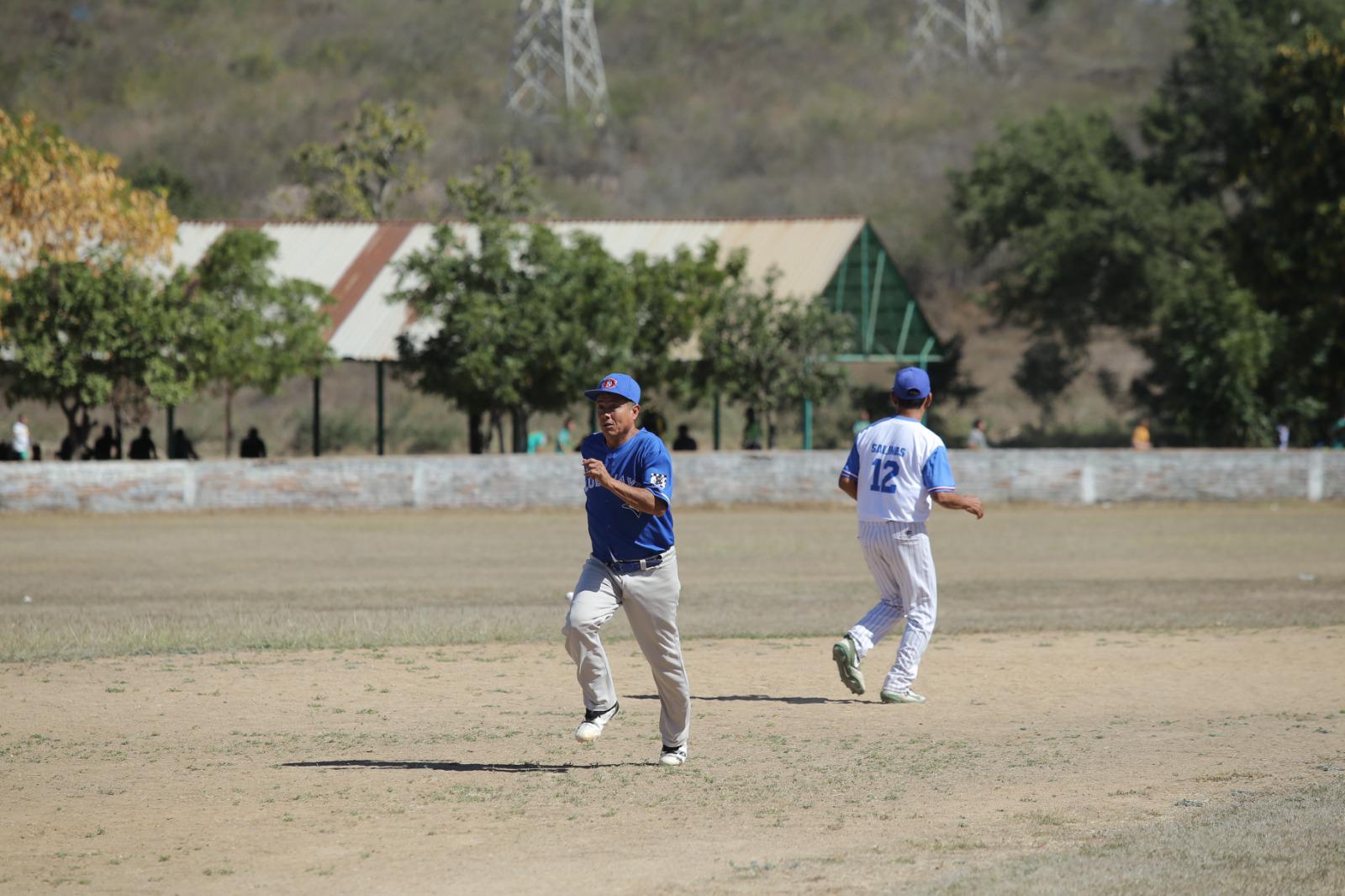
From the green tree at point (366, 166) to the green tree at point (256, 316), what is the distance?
24.0 metres

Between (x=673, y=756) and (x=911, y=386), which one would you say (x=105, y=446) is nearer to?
(x=911, y=386)

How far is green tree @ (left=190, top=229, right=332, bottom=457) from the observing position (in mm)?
33938

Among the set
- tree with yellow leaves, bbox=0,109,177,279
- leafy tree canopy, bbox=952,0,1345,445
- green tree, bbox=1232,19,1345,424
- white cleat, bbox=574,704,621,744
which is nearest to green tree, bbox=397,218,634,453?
tree with yellow leaves, bbox=0,109,177,279

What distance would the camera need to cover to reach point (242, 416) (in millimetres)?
63844

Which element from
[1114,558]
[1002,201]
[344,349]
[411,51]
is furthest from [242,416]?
[411,51]

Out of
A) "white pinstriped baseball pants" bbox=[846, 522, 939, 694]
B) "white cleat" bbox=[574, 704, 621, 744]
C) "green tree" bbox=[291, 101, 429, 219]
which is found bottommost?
"white cleat" bbox=[574, 704, 621, 744]

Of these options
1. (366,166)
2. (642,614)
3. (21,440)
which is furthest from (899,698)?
(366,166)

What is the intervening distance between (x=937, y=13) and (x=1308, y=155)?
302ft

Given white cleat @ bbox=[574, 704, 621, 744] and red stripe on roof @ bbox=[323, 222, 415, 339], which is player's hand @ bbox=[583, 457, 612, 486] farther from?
red stripe on roof @ bbox=[323, 222, 415, 339]

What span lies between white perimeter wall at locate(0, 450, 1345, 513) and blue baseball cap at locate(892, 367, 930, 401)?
20352mm

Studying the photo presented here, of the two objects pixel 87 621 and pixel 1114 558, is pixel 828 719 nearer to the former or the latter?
pixel 87 621

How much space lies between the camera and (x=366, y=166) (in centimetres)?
6031

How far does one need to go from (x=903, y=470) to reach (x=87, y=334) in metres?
25.7

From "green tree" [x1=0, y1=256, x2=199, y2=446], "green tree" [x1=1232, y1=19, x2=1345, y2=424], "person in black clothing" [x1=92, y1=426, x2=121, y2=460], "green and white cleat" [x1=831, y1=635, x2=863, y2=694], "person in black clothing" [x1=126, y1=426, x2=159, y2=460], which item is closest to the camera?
"green and white cleat" [x1=831, y1=635, x2=863, y2=694]
